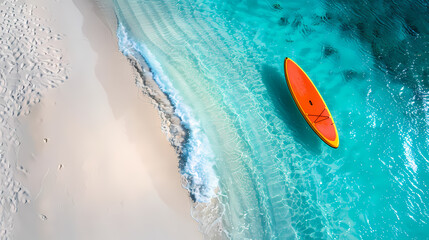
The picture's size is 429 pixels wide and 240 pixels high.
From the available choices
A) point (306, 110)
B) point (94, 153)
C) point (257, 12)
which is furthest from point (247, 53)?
point (94, 153)

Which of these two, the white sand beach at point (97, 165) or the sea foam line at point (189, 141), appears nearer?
the white sand beach at point (97, 165)

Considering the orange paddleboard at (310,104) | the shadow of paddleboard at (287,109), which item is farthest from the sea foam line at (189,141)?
the orange paddleboard at (310,104)

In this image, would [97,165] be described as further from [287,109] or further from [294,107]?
[294,107]

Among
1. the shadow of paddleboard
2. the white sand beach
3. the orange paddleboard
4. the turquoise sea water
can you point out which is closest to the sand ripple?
the white sand beach

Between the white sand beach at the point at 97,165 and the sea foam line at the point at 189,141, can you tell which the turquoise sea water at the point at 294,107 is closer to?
the sea foam line at the point at 189,141

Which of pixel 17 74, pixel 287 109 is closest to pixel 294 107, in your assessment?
pixel 287 109
